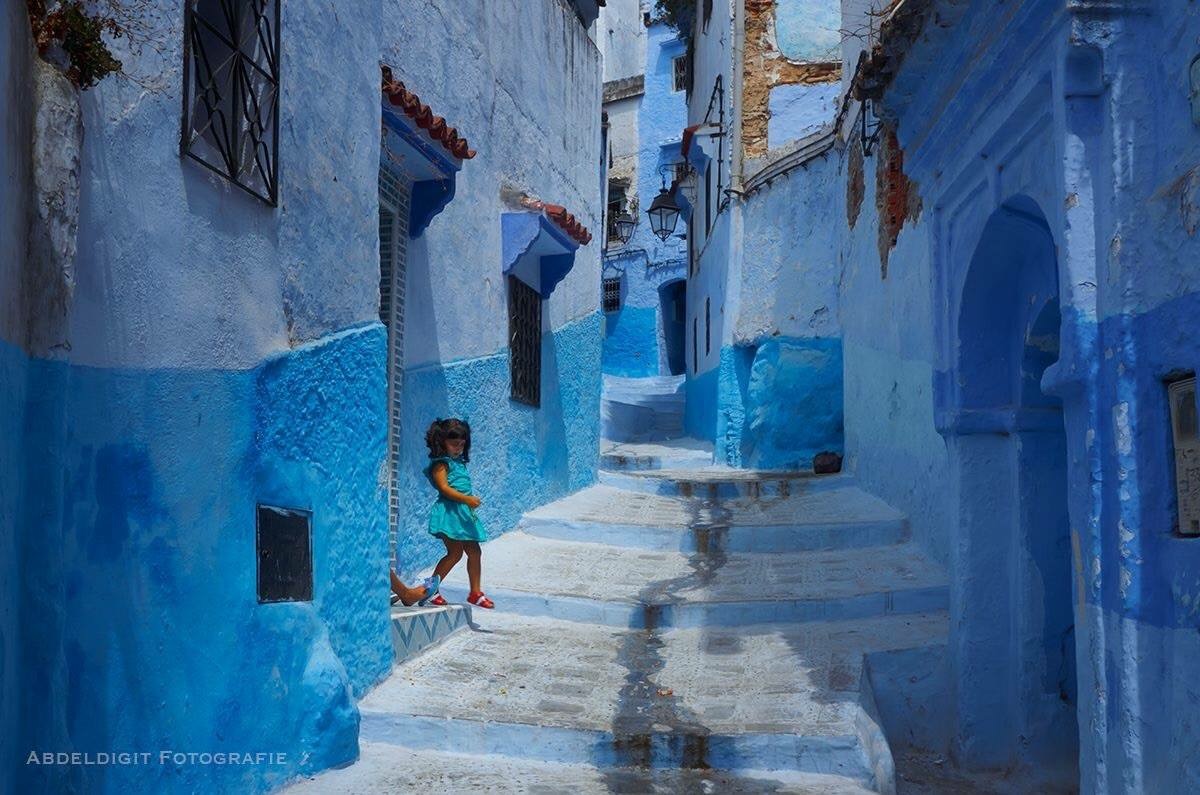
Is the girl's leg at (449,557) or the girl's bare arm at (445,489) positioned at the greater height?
the girl's bare arm at (445,489)

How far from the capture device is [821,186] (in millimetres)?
13320

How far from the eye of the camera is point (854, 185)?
11.4 m

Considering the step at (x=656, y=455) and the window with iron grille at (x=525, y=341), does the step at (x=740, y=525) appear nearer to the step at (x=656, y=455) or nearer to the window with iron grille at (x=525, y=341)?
the window with iron grille at (x=525, y=341)

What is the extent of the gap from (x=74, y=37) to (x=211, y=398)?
1.32 meters

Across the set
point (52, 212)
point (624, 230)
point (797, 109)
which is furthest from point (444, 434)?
point (624, 230)

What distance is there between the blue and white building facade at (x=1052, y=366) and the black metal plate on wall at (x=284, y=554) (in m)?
2.92

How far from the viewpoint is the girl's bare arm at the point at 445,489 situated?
6.37 metres

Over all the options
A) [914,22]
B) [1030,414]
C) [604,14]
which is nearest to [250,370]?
[914,22]

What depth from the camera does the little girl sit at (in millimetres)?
6387

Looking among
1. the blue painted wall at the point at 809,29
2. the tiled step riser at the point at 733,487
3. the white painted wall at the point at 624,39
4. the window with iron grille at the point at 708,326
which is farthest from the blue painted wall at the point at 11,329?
the white painted wall at the point at 624,39

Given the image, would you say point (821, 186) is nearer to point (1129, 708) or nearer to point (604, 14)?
point (1129, 708)

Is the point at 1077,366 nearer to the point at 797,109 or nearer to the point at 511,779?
the point at 511,779

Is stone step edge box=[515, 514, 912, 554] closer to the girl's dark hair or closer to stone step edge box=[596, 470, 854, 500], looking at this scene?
Result: stone step edge box=[596, 470, 854, 500]

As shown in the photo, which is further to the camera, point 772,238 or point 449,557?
point 772,238
